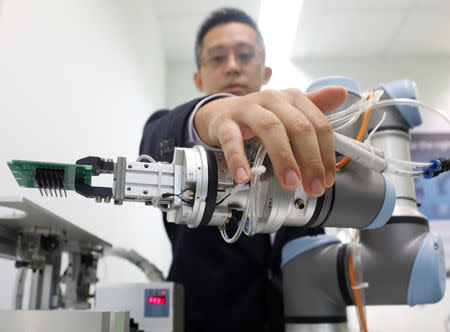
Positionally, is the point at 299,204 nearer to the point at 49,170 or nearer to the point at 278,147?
the point at 278,147

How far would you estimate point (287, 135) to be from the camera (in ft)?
1.34

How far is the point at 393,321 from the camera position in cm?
187

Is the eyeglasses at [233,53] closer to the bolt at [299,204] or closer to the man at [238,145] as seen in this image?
the man at [238,145]

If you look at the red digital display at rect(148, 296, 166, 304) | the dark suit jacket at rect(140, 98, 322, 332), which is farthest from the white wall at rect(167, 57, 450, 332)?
the red digital display at rect(148, 296, 166, 304)

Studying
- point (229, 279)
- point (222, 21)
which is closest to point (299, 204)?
point (229, 279)

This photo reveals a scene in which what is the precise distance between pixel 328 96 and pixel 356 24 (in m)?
1.91

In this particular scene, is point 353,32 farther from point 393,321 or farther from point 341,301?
point 341,301

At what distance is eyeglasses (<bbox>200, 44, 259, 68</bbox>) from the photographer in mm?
1181

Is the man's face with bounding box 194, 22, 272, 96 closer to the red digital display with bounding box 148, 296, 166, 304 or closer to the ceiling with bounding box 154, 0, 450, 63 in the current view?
the red digital display with bounding box 148, 296, 166, 304

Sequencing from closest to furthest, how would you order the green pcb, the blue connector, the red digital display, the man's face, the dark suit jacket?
the green pcb
the blue connector
the red digital display
the dark suit jacket
the man's face

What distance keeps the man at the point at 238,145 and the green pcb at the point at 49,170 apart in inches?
5.7

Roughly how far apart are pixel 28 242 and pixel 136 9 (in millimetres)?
1497

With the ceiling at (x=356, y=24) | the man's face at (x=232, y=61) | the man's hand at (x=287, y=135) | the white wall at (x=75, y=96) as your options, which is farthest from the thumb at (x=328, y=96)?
the ceiling at (x=356, y=24)

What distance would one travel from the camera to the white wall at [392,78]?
73.8 inches
